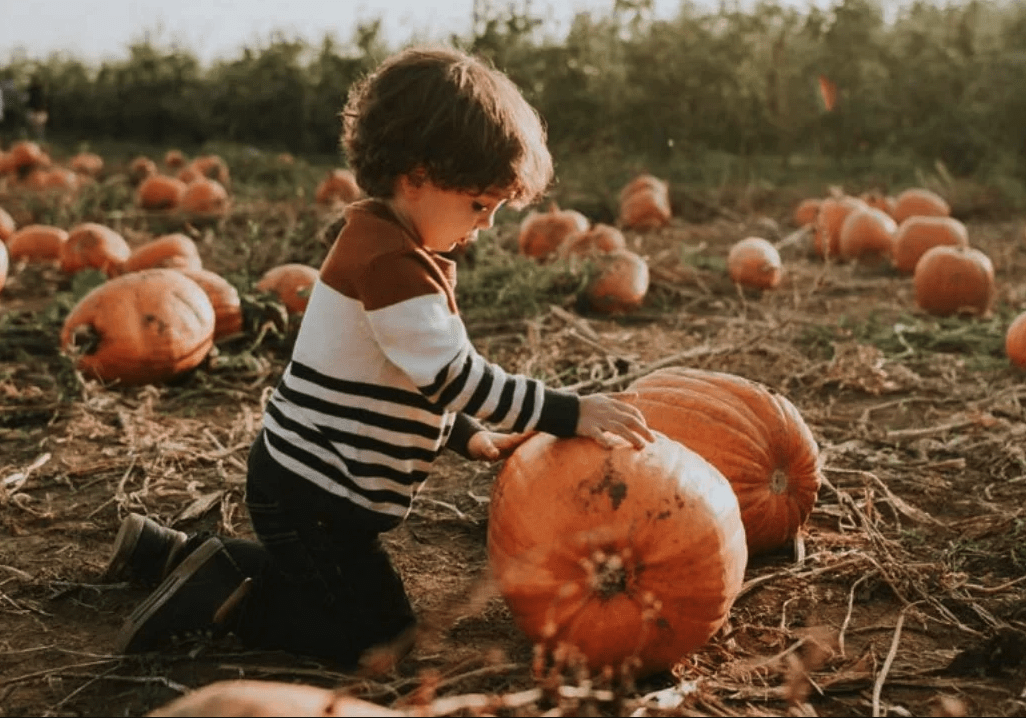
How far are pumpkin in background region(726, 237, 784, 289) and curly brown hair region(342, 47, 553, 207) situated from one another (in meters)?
5.02

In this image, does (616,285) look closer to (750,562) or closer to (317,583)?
(750,562)

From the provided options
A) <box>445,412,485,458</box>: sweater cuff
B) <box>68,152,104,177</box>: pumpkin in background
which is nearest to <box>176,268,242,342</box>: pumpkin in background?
<box>445,412,485,458</box>: sweater cuff

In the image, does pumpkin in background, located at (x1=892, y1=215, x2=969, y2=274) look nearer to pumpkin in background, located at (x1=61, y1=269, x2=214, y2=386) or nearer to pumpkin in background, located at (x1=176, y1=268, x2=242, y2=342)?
pumpkin in background, located at (x1=176, y1=268, x2=242, y2=342)

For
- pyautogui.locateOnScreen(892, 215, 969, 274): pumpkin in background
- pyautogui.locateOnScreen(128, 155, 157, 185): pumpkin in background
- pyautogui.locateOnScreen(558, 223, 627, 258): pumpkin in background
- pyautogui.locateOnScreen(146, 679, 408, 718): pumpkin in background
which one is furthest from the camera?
pyautogui.locateOnScreen(128, 155, 157, 185): pumpkin in background

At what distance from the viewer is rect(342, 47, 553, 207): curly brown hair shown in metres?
2.73

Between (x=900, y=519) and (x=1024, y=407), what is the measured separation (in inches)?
61.1

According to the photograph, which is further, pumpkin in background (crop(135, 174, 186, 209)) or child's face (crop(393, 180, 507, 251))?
pumpkin in background (crop(135, 174, 186, 209))

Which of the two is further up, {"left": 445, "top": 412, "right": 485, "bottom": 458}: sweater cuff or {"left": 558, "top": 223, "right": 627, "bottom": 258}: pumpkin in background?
{"left": 445, "top": 412, "right": 485, "bottom": 458}: sweater cuff

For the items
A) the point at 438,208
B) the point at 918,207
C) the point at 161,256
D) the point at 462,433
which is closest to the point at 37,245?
the point at 161,256

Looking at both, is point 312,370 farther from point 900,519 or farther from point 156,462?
point 900,519

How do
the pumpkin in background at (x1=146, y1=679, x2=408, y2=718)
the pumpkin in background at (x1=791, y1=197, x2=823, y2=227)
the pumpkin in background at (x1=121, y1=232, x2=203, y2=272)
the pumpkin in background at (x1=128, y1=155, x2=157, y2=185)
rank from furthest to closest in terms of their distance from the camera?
the pumpkin in background at (x1=128, y1=155, x2=157, y2=185) → the pumpkin in background at (x1=791, y1=197, x2=823, y2=227) → the pumpkin in background at (x1=121, y1=232, x2=203, y2=272) → the pumpkin in background at (x1=146, y1=679, x2=408, y2=718)

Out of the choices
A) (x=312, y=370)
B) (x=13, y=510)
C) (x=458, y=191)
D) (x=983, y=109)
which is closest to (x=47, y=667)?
(x=312, y=370)

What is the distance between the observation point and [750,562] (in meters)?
3.37

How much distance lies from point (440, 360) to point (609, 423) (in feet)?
1.45
